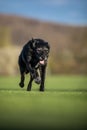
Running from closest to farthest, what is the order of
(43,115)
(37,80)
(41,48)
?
1. (43,115)
2. (41,48)
3. (37,80)

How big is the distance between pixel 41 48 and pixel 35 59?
468 mm

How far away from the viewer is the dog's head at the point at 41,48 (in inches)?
171

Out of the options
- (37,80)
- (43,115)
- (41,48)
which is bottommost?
(37,80)

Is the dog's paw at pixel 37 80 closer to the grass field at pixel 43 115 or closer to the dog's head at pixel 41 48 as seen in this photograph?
the dog's head at pixel 41 48

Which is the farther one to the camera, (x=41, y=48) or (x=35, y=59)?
(x=35, y=59)

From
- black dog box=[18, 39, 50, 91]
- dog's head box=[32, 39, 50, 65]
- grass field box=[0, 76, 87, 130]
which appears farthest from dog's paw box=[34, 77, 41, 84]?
grass field box=[0, 76, 87, 130]

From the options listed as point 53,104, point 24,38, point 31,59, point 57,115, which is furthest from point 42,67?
point 57,115

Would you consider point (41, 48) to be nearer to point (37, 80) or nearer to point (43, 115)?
point (37, 80)

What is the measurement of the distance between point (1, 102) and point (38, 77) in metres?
1.37

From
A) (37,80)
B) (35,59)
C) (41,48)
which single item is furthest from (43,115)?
(35,59)

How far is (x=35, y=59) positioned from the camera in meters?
4.82

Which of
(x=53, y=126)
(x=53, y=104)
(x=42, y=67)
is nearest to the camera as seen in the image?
(x=53, y=126)

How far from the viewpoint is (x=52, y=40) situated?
4621 millimetres

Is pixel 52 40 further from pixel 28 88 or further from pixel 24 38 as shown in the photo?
pixel 28 88
